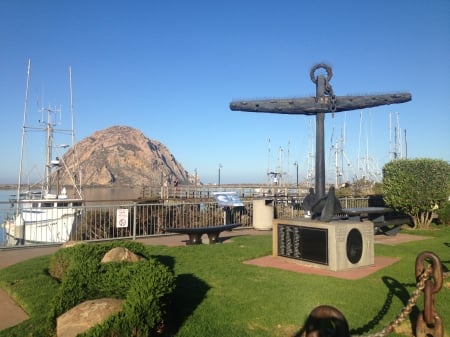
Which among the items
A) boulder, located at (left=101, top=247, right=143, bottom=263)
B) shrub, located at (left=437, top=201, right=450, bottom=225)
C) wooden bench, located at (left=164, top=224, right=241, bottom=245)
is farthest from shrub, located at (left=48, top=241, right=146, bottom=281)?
shrub, located at (left=437, top=201, right=450, bottom=225)

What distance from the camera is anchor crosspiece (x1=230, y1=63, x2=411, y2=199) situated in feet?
33.0

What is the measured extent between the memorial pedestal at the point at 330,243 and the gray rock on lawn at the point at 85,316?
17.6 feet

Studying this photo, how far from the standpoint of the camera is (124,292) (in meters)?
4.93

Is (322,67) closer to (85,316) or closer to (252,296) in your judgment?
(252,296)

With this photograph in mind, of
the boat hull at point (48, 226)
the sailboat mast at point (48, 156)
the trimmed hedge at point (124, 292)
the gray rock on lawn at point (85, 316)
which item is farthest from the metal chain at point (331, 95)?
the sailboat mast at point (48, 156)

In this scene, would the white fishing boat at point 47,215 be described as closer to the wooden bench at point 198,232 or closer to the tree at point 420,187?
the wooden bench at point 198,232

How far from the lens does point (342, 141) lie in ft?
213

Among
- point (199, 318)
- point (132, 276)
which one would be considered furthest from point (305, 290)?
point (132, 276)

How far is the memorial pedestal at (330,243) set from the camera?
863cm

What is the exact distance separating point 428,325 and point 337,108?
22.3ft

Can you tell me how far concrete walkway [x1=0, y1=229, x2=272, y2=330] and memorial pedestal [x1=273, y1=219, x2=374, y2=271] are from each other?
14.1ft

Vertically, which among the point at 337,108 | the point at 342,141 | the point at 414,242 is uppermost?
the point at 342,141

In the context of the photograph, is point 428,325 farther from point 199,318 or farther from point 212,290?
point 212,290

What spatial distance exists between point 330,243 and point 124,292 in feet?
16.9
